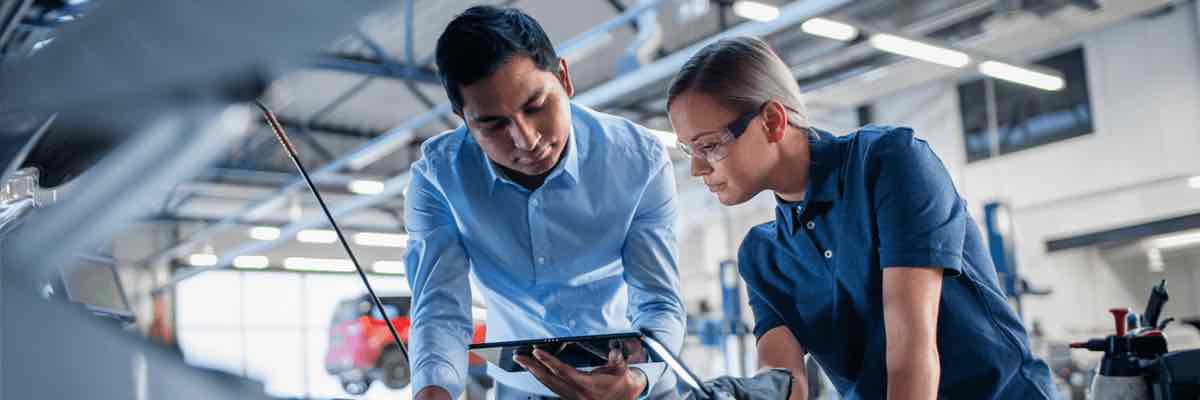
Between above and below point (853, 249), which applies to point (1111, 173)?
above

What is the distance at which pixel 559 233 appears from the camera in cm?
148

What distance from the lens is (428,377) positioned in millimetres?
1055

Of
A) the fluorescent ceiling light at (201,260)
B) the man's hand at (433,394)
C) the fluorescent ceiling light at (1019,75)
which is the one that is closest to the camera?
the fluorescent ceiling light at (201,260)

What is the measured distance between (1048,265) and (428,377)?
9.70 m

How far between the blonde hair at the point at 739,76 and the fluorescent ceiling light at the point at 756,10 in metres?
4.44

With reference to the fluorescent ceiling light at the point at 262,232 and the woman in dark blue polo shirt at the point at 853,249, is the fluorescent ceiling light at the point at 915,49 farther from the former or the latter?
the fluorescent ceiling light at the point at 262,232

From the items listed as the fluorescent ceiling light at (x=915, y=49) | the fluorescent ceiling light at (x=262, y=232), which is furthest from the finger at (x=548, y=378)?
the fluorescent ceiling light at (x=262, y=232)

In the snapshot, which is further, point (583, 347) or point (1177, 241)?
point (1177, 241)

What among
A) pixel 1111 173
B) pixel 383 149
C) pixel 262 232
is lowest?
pixel 1111 173

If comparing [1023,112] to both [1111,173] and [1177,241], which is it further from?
[1177,241]

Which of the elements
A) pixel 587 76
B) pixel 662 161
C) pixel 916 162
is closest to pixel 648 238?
pixel 662 161

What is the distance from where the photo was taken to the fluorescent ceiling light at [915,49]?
21.8 ft

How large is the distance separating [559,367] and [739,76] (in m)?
0.47

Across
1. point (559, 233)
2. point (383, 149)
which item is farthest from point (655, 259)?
point (383, 149)
